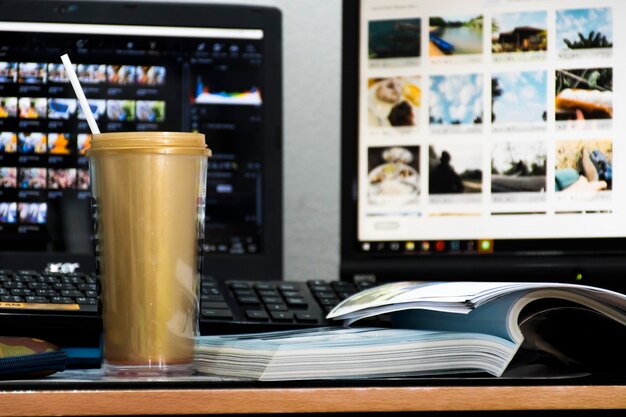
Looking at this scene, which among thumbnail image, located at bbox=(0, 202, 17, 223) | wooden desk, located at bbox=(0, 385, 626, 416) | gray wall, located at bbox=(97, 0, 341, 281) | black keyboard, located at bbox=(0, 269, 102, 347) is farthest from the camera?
gray wall, located at bbox=(97, 0, 341, 281)

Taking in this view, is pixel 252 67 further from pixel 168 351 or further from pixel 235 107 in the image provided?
pixel 168 351

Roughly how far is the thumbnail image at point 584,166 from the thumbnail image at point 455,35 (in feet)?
0.45

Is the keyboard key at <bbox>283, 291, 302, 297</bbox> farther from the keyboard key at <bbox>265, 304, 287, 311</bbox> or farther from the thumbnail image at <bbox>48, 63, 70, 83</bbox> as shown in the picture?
the thumbnail image at <bbox>48, 63, 70, 83</bbox>

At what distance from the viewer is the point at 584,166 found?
90cm

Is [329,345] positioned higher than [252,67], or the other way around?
[252,67]

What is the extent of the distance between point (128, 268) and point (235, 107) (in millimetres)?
416

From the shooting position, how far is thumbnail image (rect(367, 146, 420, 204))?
0.92m

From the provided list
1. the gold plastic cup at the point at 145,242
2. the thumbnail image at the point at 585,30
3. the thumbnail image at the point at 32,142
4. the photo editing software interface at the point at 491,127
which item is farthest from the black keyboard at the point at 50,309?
the thumbnail image at the point at 585,30

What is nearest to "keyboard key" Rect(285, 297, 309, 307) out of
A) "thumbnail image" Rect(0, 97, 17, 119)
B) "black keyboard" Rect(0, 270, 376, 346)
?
"black keyboard" Rect(0, 270, 376, 346)

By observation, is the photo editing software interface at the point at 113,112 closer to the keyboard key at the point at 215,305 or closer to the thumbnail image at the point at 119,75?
the thumbnail image at the point at 119,75

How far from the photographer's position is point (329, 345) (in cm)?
55

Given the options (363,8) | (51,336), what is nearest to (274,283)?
(51,336)

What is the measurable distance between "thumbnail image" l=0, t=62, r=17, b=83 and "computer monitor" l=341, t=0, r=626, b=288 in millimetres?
338

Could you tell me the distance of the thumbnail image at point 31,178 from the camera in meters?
0.90
